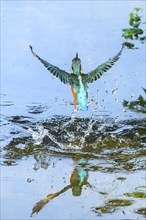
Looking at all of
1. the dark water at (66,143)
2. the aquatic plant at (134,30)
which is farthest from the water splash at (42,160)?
the aquatic plant at (134,30)

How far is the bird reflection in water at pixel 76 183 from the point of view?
6.29m

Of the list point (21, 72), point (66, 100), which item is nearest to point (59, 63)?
point (21, 72)

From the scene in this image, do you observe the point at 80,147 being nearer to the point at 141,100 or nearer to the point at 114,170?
the point at 114,170

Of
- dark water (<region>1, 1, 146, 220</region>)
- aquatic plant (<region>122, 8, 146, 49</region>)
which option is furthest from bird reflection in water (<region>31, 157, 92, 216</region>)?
aquatic plant (<region>122, 8, 146, 49</region>)

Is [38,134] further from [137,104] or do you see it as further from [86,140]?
[137,104]

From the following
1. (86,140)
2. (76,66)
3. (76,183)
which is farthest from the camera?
(86,140)

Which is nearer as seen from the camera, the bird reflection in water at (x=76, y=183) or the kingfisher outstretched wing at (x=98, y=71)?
the bird reflection in water at (x=76, y=183)

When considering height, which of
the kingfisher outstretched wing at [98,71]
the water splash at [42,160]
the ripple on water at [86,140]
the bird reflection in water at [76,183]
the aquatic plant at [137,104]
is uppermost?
the kingfisher outstretched wing at [98,71]

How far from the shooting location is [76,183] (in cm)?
684

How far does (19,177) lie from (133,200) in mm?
1183

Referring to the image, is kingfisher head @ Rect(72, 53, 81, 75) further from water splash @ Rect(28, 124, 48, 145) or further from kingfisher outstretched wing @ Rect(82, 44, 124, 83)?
water splash @ Rect(28, 124, 48, 145)

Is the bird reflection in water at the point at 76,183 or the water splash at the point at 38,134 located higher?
the water splash at the point at 38,134

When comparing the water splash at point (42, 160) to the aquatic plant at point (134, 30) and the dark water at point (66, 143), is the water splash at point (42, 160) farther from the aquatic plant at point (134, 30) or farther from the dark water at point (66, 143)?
the aquatic plant at point (134, 30)

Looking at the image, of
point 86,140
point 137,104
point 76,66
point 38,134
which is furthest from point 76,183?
point 137,104
